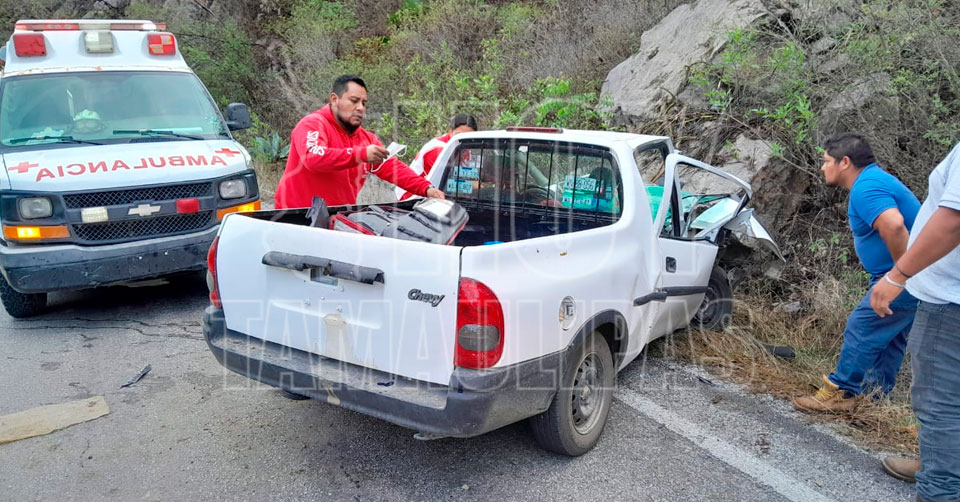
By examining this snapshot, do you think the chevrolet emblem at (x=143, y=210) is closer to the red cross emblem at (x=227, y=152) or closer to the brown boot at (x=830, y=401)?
the red cross emblem at (x=227, y=152)

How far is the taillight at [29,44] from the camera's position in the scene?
6.30 m

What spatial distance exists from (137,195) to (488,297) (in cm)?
399

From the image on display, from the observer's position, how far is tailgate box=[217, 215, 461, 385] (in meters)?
2.89

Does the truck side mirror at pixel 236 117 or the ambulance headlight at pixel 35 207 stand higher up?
the truck side mirror at pixel 236 117

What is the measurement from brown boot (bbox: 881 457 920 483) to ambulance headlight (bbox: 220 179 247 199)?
524cm

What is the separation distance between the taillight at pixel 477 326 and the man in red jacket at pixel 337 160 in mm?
1743

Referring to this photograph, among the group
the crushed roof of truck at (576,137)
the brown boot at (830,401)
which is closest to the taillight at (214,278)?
the crushed roof of truck at (576,137)

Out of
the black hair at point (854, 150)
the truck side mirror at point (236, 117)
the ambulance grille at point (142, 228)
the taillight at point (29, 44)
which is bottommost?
the ambulance grille at point (142, 228)

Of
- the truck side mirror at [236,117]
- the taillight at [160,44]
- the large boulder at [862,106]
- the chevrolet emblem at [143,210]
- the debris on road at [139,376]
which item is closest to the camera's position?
the debris on road at [139,376]

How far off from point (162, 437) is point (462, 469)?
1724mm

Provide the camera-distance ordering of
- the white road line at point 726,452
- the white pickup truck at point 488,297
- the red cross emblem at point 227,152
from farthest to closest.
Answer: the red cross emblem at point 227,152
the white road line at point 726,452
the white pickup truck at point 488,297

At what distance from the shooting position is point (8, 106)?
6.01 m

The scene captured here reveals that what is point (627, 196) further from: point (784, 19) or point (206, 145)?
point (784, 19)

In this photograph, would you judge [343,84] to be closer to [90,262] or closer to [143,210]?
[143,210]
